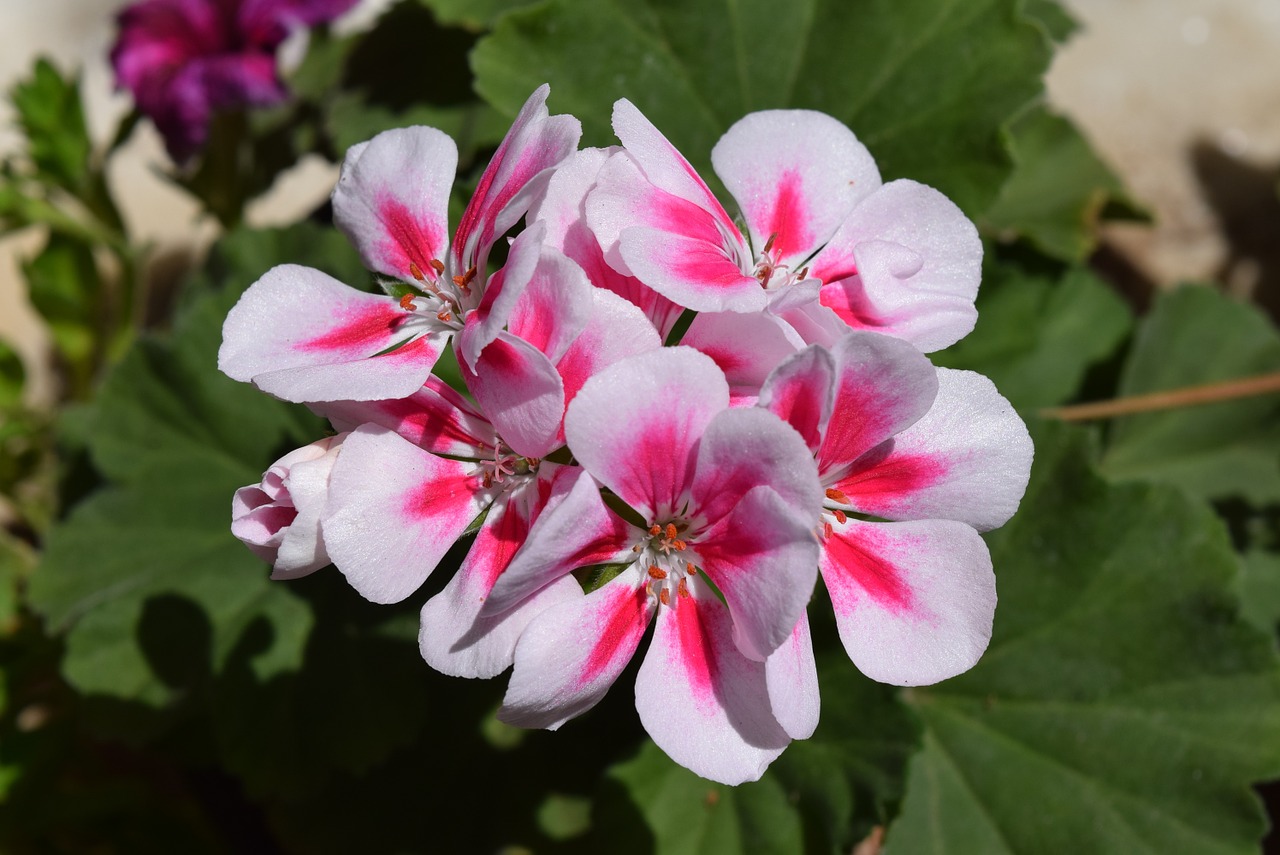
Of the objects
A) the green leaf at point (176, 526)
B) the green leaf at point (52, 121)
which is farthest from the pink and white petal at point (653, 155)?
the green leaf at point (52, 121)

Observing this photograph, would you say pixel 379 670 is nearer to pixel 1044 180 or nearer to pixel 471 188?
pixel 471 188

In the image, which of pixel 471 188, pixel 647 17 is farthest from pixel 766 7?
pixel 471 188

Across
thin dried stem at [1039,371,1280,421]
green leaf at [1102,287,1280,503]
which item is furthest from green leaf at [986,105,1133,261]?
thin dried stem at [1039,371,1280,421]

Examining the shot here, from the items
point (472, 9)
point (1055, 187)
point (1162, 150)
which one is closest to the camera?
point (472, 9)

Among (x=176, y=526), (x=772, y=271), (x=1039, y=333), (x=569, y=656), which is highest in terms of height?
(x=772, y=271)

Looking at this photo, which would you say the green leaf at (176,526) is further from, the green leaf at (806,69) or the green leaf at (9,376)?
the green leaf at (806,69)

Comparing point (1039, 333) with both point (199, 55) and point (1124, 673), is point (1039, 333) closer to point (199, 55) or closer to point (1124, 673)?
point (1124, 673)

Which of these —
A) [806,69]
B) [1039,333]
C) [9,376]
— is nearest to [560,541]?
[806,69]
